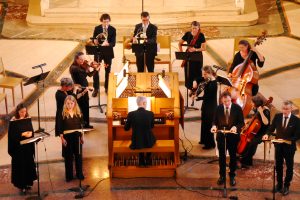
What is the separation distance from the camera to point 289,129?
8.97 m

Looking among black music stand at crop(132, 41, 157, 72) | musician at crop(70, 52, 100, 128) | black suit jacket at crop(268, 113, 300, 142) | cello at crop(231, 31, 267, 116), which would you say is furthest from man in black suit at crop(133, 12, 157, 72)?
black suit jacket at crop(268, 113, 300, 142)

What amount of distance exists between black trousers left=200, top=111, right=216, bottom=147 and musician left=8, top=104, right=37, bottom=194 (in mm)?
2967

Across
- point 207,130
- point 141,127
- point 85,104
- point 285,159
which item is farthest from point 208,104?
point 85,104

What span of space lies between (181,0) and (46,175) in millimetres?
9846

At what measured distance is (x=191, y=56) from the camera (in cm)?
1194

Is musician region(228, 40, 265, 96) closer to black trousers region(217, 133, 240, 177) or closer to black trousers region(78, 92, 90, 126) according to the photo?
black trousers region(217, 133, 240, 177)

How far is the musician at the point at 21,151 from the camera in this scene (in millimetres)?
9109

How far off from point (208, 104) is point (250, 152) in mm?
1079

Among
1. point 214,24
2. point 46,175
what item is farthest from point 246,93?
point 214,24

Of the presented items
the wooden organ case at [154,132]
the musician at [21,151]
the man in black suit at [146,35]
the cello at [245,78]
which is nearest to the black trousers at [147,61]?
the man in black suit at [146,35]

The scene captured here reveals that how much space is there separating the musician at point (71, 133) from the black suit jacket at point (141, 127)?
75 cm

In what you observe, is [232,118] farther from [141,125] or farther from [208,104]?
[141,125]

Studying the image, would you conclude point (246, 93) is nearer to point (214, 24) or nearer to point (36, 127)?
point (36, 127)

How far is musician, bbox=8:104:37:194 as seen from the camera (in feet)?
29.9
